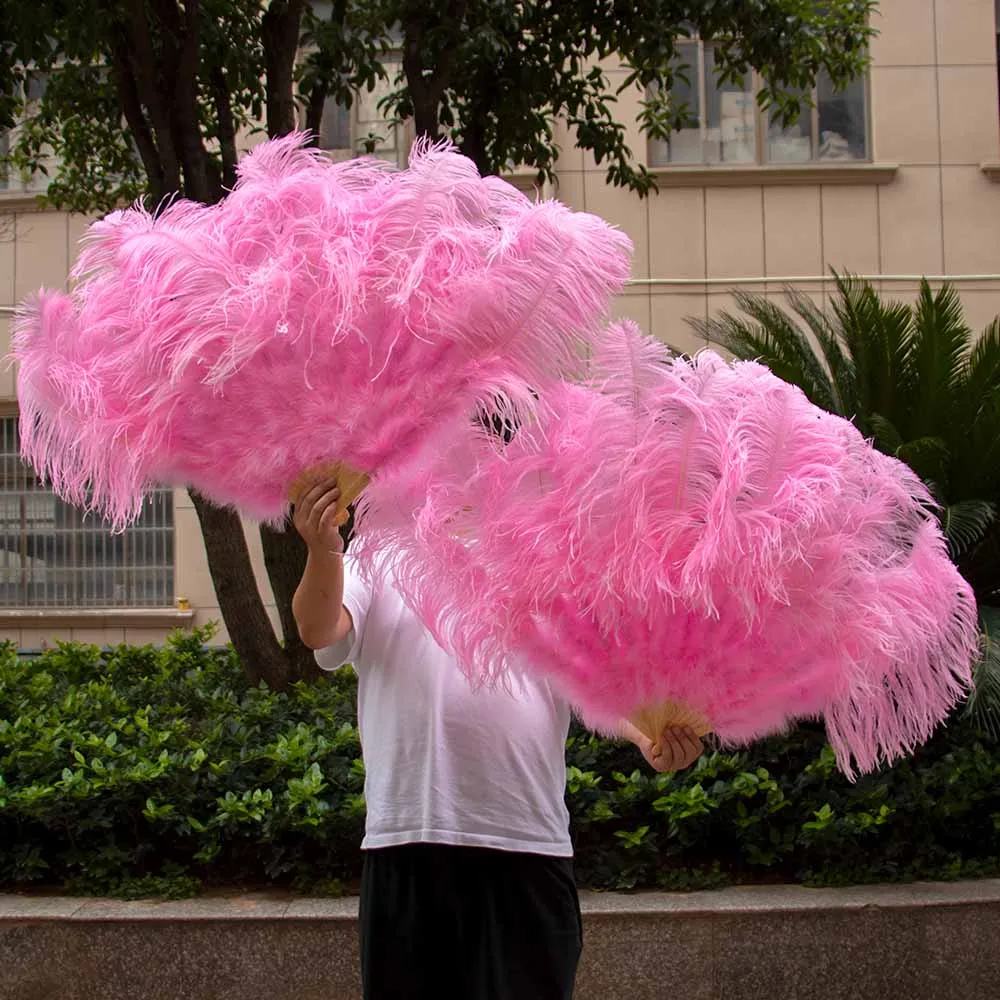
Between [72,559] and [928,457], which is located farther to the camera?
[72,559]

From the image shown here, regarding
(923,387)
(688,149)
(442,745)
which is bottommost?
(442,745)

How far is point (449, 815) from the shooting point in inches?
98.2

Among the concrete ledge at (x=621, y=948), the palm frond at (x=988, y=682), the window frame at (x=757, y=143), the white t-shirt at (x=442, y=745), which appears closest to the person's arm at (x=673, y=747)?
the white t-shirt at (x=442, y=745)

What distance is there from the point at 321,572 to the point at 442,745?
44 centimetres

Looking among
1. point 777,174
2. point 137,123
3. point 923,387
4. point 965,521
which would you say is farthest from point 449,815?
point 777,174

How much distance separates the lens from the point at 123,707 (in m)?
5.95

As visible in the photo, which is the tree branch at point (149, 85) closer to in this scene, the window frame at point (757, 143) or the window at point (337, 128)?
the window at point (337, 128)

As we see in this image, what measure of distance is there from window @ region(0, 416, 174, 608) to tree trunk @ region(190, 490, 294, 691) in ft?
18.0

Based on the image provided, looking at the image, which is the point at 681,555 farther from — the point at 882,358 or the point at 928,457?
the point at 882,358

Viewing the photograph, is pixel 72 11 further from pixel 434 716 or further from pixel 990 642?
pixel 990 642

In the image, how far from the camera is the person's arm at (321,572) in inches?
89.9

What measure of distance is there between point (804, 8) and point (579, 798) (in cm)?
424

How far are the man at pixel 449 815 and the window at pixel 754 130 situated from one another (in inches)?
379

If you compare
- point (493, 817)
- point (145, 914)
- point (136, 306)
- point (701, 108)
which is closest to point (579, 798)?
point (145, 914)
